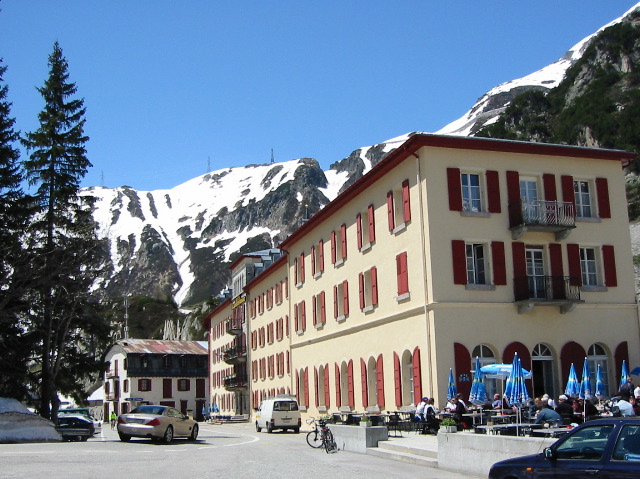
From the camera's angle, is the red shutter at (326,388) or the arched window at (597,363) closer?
the arched window at (597,363)

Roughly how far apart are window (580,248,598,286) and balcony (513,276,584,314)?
130cm

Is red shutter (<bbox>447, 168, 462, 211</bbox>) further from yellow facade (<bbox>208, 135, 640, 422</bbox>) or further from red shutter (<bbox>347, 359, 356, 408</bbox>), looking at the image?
red shutter (<bbox>347, 359, 356, 408</bbox>)

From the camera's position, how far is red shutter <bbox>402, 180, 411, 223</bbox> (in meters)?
29.8

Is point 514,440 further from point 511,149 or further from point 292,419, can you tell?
point 292,419

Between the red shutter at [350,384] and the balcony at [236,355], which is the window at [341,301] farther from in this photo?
the balcony at [236,355]

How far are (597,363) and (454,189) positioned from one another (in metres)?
8.98

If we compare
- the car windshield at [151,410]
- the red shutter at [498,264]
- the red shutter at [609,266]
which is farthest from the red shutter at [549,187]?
the car windshield at [151,410]

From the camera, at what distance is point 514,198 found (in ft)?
97.2

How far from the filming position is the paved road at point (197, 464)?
15.2 metres

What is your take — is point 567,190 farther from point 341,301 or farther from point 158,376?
point 158,376

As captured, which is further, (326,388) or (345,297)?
(326,388)

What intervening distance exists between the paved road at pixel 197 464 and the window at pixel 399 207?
1043 centimetres

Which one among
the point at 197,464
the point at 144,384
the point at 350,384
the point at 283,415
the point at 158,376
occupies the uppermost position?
the point at 158,376

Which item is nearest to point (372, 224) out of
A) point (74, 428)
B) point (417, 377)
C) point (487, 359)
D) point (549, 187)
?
point (549, 187)
